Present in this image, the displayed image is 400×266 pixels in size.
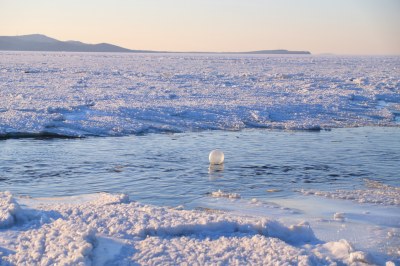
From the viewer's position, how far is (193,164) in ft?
34.1

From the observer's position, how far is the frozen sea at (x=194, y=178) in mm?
5277

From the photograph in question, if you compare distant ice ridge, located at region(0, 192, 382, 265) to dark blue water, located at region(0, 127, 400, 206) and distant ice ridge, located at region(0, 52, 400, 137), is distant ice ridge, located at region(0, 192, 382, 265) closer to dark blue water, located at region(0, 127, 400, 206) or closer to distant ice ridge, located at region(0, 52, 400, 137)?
dark blue water, located at region(0, 127, 400, 206)

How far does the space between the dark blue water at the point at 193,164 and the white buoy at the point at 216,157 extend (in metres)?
0.19

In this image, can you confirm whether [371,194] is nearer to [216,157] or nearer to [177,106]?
[216,157]

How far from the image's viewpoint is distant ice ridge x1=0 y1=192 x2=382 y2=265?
4965 mm

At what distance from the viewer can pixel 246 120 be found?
15.9m

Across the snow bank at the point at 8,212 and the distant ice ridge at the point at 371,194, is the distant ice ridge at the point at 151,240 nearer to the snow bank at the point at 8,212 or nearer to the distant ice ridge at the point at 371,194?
the snow bank at the point at 8,212

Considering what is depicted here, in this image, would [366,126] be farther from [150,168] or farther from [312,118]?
[150,168]

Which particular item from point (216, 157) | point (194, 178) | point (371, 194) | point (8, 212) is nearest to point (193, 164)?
point (216, 157)

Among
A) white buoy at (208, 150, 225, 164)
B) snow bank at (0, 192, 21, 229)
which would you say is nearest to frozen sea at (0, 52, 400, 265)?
snow bank at (0, 192, 21, 229)

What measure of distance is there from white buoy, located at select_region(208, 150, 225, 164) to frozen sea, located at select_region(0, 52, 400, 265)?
0.62 feet

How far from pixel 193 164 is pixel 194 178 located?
46.7 inches

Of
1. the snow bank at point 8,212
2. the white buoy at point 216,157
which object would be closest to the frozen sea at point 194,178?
the snow bank at point 8,212

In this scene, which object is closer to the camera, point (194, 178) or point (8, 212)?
point (8, 212)
